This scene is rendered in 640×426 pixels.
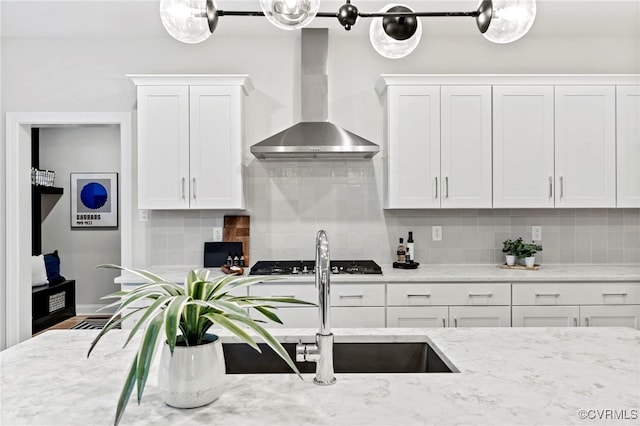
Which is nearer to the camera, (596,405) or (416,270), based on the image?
(596,405)

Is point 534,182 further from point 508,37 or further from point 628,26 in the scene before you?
point 508,37

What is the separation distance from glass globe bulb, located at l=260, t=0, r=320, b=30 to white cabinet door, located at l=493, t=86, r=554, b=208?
94.2 inches

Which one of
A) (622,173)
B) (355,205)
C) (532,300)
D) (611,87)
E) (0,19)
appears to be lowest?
(532,300)

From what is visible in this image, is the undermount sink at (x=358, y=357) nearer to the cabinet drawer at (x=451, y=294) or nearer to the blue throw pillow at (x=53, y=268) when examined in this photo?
the cabinet drawer at (x=451, y=294)

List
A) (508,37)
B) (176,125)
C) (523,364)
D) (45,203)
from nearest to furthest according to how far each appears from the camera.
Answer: (523,364), (508,37), (176,125), (45,203)

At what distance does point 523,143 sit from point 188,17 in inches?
106

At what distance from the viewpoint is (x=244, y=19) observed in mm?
3451

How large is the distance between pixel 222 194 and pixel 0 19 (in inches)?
81.0

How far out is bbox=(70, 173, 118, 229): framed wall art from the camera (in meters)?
6.34

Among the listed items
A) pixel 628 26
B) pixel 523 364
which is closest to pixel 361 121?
pixel 628 26

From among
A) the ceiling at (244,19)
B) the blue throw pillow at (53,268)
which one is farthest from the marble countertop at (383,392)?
the blue throw pillow at (53,268)

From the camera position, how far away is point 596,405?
3.60ft

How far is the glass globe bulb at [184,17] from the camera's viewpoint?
5.10ft

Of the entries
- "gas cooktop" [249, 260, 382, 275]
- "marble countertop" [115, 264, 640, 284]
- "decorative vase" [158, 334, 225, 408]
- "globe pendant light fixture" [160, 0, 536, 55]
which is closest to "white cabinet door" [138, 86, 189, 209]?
"marble countertop" [115, 264, 640, 284]
